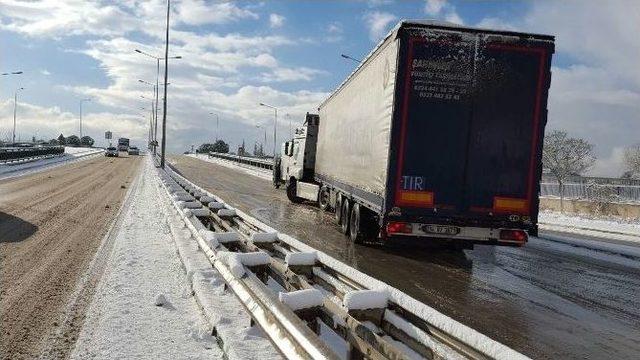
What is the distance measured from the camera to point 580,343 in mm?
5879

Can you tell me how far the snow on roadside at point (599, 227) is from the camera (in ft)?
61.8

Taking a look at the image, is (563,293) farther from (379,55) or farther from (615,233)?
(615,233)

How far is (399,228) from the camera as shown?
383 inches

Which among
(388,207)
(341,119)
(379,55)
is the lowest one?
(388,207)

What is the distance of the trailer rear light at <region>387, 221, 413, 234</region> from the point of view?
9680mm

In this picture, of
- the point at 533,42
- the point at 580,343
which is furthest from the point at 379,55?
the point at 580,343

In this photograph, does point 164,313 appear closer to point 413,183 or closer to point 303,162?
point 413,183

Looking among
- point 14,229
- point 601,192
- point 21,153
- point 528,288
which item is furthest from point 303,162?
point 21,153

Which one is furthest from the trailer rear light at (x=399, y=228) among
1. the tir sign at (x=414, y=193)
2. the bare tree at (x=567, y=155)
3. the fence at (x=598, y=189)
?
the bare tree at (x=567, y=155)

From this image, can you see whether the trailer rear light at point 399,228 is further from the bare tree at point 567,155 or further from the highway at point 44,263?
the bare tree at point 567,155

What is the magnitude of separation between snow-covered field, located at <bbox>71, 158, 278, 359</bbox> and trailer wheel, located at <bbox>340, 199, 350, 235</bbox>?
193 inches

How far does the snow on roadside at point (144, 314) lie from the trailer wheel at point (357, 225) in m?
4.33

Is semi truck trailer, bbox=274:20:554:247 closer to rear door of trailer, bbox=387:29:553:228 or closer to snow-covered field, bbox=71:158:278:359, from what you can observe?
rear door of trailer, bbox=387:29:553:228

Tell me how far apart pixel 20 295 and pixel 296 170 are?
1689cm
